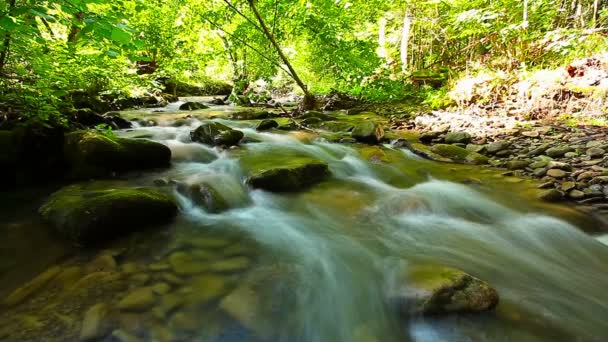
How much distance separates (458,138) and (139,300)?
587 centimetres

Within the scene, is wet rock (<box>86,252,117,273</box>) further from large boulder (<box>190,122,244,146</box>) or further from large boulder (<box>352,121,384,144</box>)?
large boulder (<box>352,121,384,144</box>)

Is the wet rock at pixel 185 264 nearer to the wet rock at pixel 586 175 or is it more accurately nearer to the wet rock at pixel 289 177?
the wet rock at pixel 289 177

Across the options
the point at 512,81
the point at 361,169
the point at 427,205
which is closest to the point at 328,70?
the point at 512,81

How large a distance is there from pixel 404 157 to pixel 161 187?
3.92m

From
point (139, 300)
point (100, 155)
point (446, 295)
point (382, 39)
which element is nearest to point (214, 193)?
point (100, 155)

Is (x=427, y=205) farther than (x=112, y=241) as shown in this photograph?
Answer: Yes

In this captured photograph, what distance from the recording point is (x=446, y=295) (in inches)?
78.4

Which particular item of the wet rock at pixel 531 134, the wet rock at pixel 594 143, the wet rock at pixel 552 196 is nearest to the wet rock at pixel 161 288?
the wet rock at pixel 552 196

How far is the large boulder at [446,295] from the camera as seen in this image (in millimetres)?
1983

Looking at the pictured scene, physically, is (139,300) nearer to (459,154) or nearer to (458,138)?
(459,154)

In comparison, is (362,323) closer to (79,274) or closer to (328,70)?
(79,274)

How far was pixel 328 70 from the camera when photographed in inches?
408

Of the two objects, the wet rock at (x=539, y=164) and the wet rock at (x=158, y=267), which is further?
the wet rock at (x=539, y=164)

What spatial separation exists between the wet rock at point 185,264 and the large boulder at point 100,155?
2.14 metres
